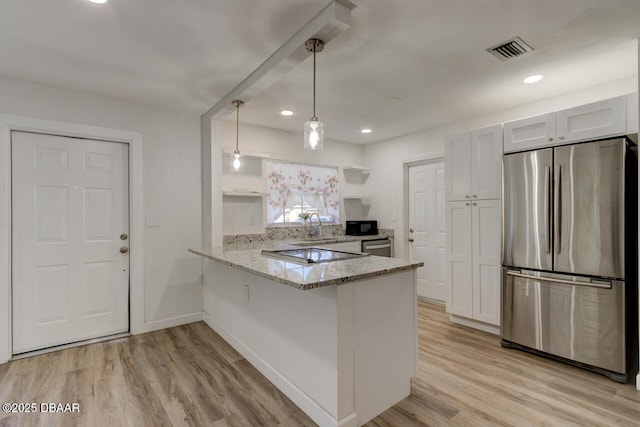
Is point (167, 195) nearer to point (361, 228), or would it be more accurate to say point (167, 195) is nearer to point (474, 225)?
point (361, 228)

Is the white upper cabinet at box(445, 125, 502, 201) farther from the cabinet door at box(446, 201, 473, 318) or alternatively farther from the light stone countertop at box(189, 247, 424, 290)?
the light stone countertop at box(189, 247, 424, 290)

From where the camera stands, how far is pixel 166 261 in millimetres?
3508

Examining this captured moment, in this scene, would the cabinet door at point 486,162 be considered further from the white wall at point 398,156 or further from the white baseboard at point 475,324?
the white baseboard at point 475,324

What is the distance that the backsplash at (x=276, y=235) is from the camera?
12.7ft

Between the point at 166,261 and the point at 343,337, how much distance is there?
2535mm

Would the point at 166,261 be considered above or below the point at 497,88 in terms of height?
below

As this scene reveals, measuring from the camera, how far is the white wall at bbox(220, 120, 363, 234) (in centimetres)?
398

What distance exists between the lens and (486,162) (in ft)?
10.5

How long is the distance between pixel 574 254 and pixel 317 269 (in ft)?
6.90

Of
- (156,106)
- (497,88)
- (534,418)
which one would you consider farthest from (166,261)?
(497,88)

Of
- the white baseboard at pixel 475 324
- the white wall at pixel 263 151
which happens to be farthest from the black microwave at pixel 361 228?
the white baseboard at pixel 475 324

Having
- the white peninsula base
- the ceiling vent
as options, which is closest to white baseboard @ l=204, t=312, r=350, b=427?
the white peninsula base

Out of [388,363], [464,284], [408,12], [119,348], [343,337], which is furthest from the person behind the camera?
[464,284]

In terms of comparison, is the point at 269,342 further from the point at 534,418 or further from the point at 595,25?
the point at 595,25
